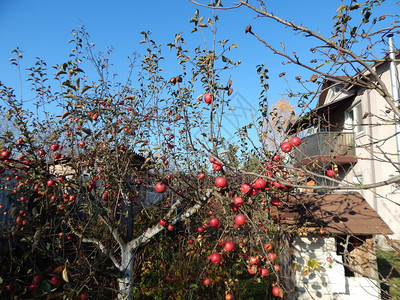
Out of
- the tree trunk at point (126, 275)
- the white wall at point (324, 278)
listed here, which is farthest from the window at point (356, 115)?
the tree trunk at point (126, 275)

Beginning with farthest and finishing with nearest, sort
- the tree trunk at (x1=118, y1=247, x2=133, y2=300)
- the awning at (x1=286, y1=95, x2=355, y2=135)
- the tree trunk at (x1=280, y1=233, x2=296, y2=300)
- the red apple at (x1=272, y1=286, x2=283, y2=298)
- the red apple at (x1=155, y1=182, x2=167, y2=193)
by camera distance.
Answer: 1. the tree trunk at (x1=280, y1=233, x2=296, y2=300)
2. the tree trunk at (x1=118, y1=247, x2=133, y2=300)
3. the awning at (x1=286, y1=95, x2=355, y2=135)
4. the red apple at (x1=272, y1=286, x2=283, y2=298)
5. the red apple at (x1=155, y1=182, x2=167, y2=193)

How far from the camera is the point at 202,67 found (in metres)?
2.98

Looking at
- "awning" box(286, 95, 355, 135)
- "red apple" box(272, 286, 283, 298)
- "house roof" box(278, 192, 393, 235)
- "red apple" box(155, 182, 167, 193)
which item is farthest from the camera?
"house roof" box(278, 192, 393, 235)

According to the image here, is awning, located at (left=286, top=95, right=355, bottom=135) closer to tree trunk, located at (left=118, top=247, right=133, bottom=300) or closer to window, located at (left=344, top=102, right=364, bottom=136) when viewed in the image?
tree trunk, located at (left=118, top=247, right=133, bottom=300)

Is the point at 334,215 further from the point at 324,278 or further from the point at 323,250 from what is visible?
the point at 324,278

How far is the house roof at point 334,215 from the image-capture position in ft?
12.8

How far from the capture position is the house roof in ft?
12.8

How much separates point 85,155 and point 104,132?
0.44m

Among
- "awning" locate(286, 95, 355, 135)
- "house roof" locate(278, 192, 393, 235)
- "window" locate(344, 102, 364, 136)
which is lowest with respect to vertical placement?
"house roof" locate(278, 192, 393, 235)

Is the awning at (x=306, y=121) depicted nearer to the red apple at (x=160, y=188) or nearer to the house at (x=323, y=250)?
the house at (x=323, y=250)

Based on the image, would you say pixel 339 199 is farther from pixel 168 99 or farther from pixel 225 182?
pixel 168 99

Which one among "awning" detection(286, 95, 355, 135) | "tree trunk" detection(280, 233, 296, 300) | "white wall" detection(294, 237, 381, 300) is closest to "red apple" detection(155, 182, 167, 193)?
"awning" detection(286, 95, 355, 135)

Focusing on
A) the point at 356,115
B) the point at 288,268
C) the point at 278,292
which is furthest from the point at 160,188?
the point at 356,115

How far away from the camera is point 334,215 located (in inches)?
166
